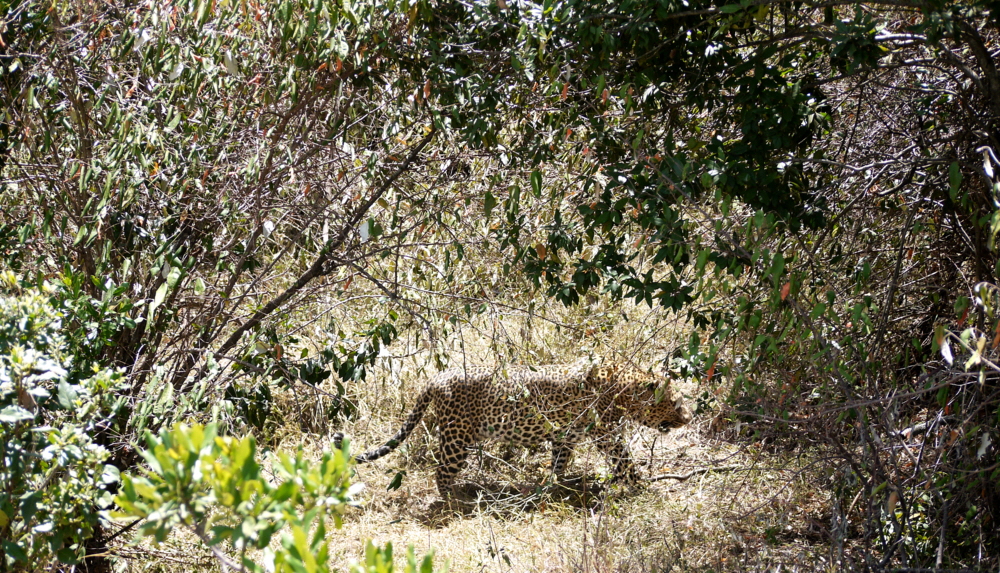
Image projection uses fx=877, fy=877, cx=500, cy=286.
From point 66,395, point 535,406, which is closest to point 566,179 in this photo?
point 535,406

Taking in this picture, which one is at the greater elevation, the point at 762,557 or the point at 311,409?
the point at 311,409

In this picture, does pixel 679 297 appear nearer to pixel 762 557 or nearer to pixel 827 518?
pixel 762 557

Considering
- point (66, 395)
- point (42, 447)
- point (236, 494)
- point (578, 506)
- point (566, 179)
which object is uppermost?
point (566, 179)

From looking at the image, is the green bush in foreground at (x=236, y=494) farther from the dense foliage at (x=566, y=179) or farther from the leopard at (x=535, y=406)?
the leopard at (x=535, y=406)

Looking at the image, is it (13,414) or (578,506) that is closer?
(13,414)

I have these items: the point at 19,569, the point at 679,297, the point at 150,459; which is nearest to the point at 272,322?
the point at 19,569

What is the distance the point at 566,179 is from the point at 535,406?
1.84 metres

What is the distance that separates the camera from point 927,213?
4332 millimetres

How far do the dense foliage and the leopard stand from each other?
54.3 inches

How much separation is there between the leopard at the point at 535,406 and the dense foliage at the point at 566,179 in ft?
4.52

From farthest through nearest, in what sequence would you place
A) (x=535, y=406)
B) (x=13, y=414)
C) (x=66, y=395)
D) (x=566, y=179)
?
(x=535, y=406) < (x=566, y=179) < (x=66, y=395) < (x=13, y=414)

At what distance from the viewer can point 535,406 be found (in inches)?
227

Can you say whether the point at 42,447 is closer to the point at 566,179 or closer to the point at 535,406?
the point at 566,179

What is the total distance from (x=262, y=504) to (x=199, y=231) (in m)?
2.66
